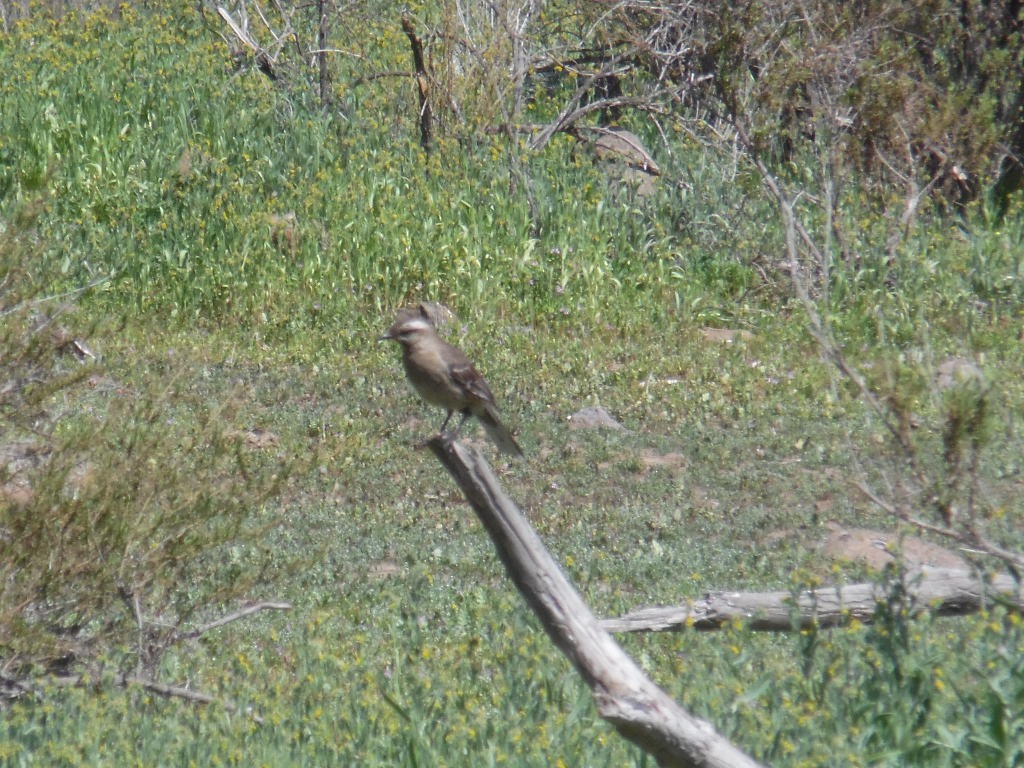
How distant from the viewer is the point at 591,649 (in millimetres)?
3936

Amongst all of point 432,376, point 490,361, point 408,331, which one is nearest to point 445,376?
point 432,376

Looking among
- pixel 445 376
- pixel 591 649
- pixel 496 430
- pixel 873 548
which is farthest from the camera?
pixel 873 548

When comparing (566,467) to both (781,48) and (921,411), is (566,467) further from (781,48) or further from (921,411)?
(781,48)

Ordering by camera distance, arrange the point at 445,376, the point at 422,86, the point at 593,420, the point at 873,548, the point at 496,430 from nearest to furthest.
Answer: the point at 445,376 < the point at 496,430 < the point at 873,548 < the point at 593,420 < the point at 422,86

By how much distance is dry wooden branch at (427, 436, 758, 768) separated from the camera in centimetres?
365

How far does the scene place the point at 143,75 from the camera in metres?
14.3

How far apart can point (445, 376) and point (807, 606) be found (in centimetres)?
190

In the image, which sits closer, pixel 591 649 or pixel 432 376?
pixel 591 649

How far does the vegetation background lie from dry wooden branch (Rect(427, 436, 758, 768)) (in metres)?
0.49

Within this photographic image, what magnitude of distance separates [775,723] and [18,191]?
9.54m

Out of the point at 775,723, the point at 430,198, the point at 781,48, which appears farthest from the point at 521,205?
the point at 775,723

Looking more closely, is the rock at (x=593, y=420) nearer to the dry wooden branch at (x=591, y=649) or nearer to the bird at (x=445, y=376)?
the bird at (x=445, y=376)

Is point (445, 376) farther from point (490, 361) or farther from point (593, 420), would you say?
point (490, 361)

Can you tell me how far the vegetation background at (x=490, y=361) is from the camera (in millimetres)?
4934
